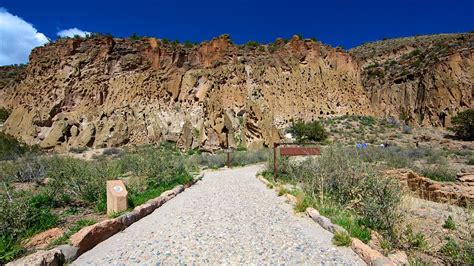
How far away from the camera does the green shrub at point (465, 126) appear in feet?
105

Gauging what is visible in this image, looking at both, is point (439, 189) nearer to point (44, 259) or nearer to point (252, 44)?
point (44, 259)

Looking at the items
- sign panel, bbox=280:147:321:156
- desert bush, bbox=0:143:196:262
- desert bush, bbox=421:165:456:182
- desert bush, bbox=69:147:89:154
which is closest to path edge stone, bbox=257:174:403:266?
sign panel, bbox=280:147:321:156

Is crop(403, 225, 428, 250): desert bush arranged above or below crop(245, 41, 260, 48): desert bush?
below

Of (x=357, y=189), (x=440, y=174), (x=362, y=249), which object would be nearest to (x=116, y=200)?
(x=362, y=249)

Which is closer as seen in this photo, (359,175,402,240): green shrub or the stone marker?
Result: (359,175,402,240): green shrub

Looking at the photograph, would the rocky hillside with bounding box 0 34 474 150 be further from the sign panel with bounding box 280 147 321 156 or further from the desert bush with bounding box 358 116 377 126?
the sign panel with bounding box 280 147 321 156

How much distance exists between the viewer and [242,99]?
3659 centimetres

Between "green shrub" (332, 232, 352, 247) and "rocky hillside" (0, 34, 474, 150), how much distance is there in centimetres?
2264

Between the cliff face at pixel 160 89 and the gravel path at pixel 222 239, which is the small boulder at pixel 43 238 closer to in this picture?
the gravel path at pixel 222 239

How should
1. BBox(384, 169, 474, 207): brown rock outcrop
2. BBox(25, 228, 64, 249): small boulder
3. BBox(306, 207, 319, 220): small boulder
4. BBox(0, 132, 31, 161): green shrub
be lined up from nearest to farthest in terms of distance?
BBox(25, 228, 64, 249): small boulder → BBox(306, 207, 319, 220): small boulder → BBox(384, 169, 474, 207): brown rock outcrop → BBox(0, 132, 31, 161): green shrub

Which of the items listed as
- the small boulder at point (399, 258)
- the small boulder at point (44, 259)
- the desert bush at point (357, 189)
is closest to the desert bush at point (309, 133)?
the desert bush at point (357, 189)

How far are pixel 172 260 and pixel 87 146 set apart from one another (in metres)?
29.6

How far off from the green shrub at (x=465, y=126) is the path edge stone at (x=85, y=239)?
1363 inches

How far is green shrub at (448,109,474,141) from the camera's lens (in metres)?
32.1
